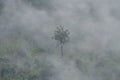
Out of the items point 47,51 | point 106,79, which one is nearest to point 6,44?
point 47,51

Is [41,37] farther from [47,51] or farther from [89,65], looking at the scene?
[89,65]

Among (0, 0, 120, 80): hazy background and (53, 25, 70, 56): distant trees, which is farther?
(53, 25, 70, 56): distant trees

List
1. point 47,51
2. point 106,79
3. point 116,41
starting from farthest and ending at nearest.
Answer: point 116,41
point 47,51
point 106,79

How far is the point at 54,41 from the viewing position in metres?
160

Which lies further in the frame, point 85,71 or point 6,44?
point 6,44

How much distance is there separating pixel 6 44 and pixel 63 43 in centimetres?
2838

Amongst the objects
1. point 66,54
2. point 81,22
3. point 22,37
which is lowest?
point 66,54

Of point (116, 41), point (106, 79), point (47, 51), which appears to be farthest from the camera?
point (116, 41)

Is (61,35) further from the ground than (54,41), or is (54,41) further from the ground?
(54,41)

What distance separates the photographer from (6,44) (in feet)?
506

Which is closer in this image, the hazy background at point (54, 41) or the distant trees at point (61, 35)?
the hazy background at point (54, 41)

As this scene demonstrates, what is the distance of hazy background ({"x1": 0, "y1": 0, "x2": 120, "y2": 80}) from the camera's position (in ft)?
465

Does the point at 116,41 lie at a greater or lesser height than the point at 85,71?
greater

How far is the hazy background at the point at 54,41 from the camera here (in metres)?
142
